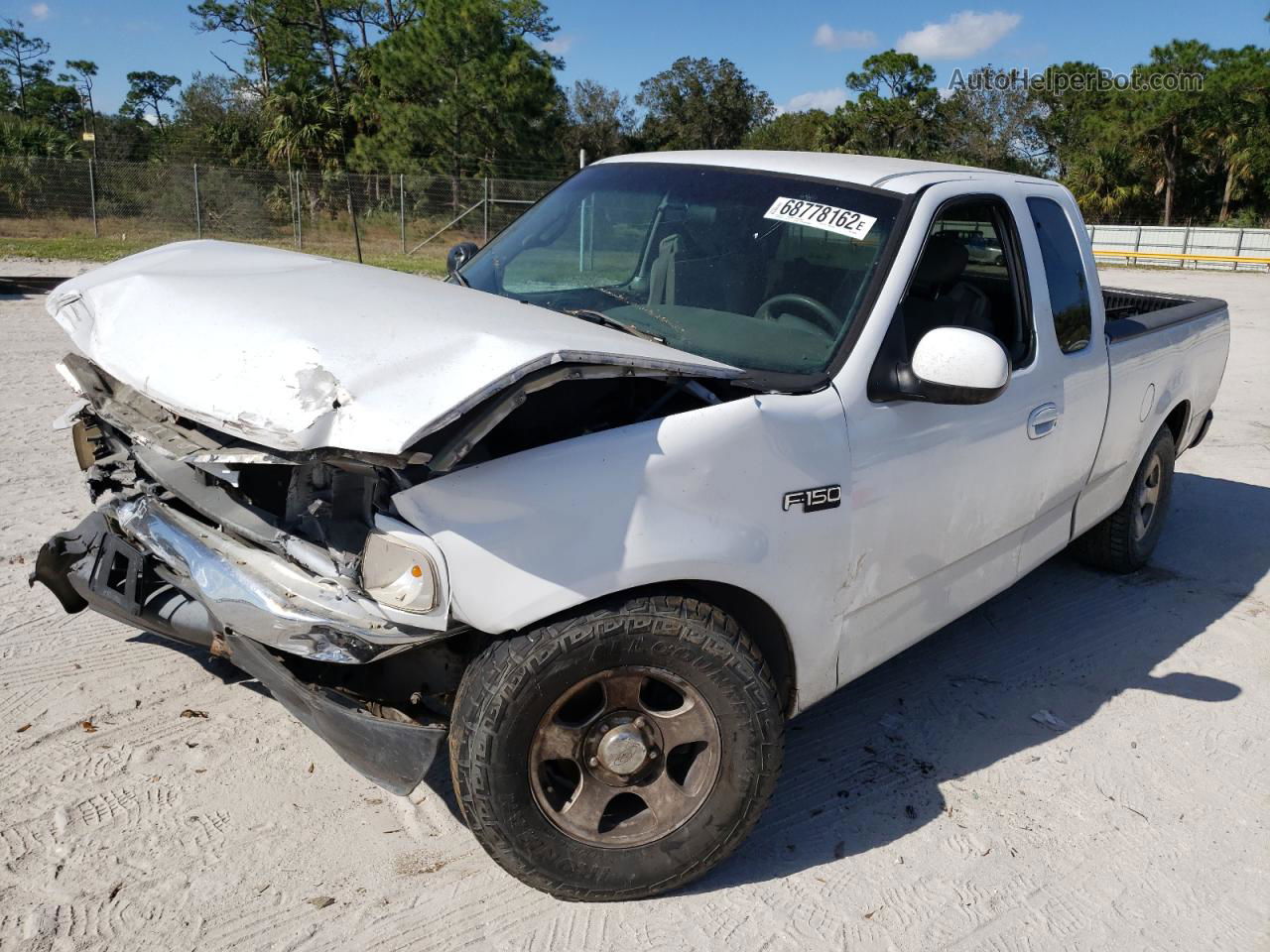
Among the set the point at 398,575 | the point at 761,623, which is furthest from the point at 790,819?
the point at 398,575

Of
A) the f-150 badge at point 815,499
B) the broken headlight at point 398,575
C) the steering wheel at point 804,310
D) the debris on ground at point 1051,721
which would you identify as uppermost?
the steering wheel at point 804,310

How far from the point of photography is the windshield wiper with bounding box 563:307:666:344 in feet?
10.1

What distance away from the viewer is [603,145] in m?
56.4

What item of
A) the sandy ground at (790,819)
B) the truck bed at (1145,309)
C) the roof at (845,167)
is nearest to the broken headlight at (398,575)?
the sandy ground at (790,819)

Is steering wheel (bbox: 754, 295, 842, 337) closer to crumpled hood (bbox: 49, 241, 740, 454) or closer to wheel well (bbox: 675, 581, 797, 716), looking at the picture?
crumpled hood (bbox: 49, 241, 740, 454)

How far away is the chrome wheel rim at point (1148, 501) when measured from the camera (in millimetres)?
5133

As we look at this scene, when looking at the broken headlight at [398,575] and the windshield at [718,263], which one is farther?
the windshield at [718,263]

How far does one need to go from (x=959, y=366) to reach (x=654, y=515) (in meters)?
1.04

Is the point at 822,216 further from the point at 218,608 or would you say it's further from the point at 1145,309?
the point at 1145,309

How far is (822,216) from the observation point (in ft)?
10.8

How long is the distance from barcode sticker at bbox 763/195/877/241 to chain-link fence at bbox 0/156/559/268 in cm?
2030

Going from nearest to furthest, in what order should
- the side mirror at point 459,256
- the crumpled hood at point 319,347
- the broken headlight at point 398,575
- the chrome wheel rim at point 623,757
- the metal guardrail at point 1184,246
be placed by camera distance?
the crumpled hood at point 319,347, the broken headlight at point 398,575, the chrome wheel rim at point 623,757, the side mirror at point 459,256, the metal guardrail at point 1184,246

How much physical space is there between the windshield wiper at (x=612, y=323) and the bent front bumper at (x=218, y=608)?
121 centimetres

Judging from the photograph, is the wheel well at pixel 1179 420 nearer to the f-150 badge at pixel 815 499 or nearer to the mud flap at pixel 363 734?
the f-150 badge at pixel 815 499
